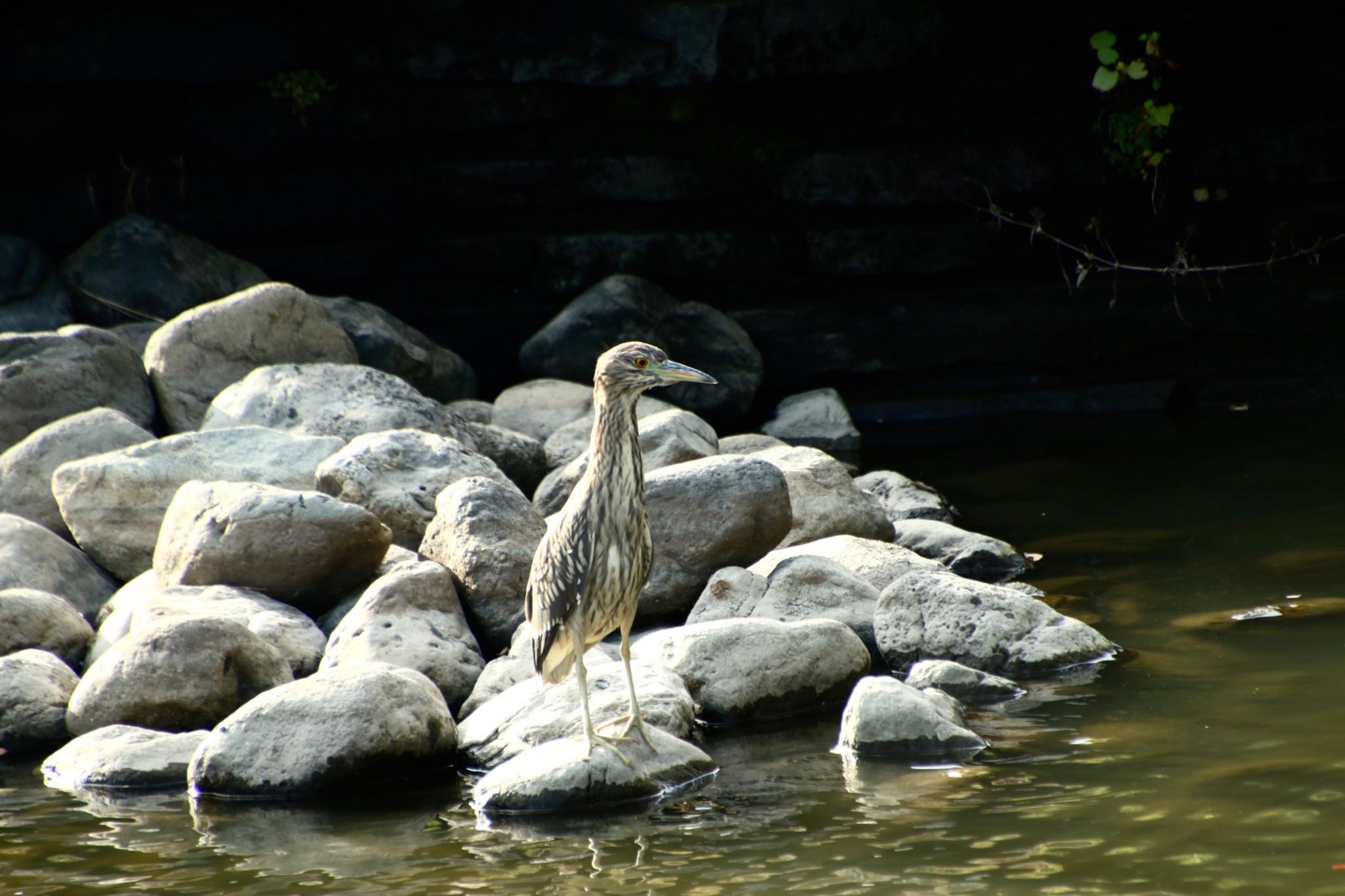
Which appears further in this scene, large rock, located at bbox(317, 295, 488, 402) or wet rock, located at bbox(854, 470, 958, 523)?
large rock, located at bbox(317, 295, 488, 402)

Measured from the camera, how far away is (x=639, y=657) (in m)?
6.02

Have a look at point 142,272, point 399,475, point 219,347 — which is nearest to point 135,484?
point 399,475

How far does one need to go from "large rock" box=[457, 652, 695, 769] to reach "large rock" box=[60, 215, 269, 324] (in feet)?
22.4

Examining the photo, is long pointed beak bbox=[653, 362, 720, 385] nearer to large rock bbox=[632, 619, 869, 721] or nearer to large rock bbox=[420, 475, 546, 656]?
large rock bbox=[632, 619, 869, 721]

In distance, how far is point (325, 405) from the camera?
8.34 meters

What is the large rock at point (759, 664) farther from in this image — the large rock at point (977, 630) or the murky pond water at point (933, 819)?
the large rock at point (977, 630)

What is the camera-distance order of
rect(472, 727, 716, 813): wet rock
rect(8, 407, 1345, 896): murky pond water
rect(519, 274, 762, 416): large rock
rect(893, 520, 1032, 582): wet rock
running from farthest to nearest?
rect(519, 274, 762, 416): large rock → rect(893, 520, 1032, 582): wet rock → rect(472, 727, 716, 813): wet rock → rect(8, 407, 1345, 896): murky pond water

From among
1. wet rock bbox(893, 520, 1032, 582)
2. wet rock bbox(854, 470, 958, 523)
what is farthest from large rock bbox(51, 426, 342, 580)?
wet rock bbox(854, 470, 958, 523)

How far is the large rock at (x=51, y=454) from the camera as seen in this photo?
7.48 meters

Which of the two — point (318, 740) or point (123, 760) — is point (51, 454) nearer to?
point (123, 760)

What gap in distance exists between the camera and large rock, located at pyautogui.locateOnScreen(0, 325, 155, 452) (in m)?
8.34

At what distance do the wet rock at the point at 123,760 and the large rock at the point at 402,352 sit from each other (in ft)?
15.3

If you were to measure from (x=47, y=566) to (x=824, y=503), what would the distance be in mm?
4206

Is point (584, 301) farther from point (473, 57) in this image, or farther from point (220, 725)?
point (220, 725)
